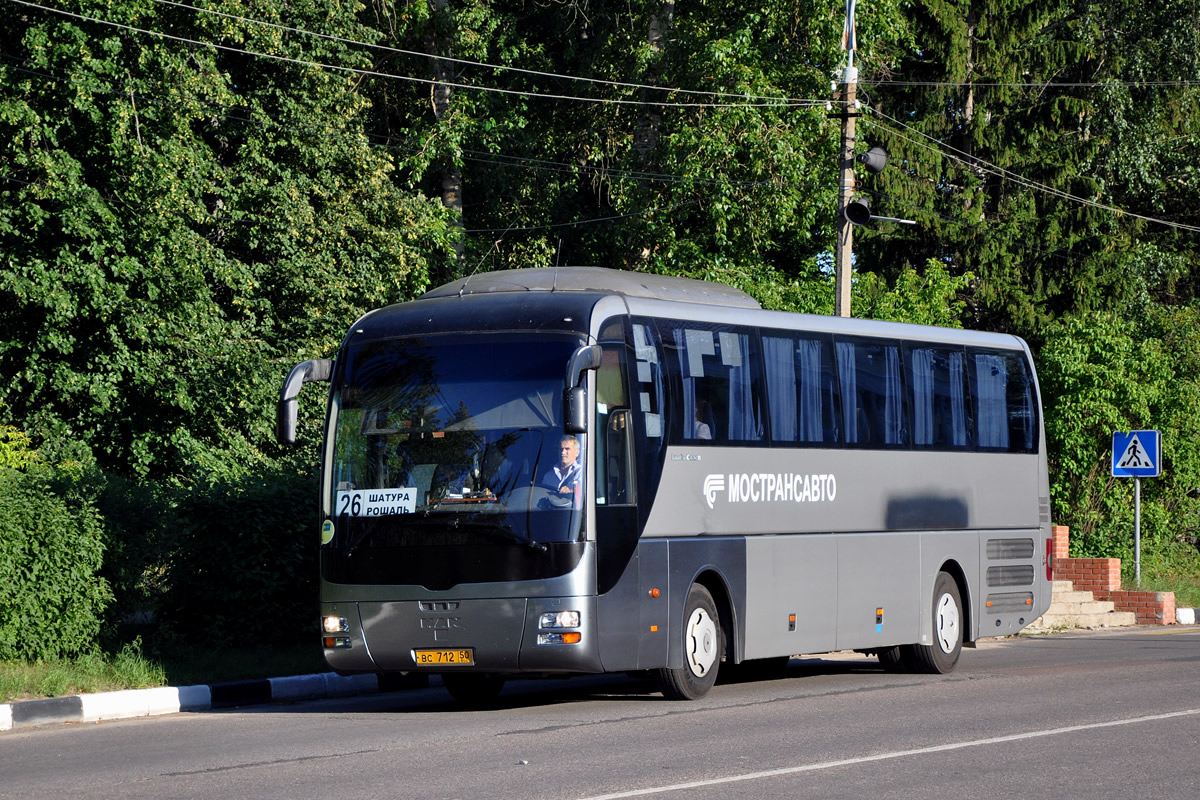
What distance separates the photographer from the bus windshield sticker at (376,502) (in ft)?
41.8

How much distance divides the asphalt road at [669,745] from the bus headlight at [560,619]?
0.72 metres

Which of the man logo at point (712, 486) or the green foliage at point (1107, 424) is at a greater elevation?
the green foliage at point (1107, 424)

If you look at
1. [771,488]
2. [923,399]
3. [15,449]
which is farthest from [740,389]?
[15,449]

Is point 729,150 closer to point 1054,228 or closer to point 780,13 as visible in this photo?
point 780,13

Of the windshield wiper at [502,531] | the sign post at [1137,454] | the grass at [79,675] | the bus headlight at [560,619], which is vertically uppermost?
the sign post at [1137,454]

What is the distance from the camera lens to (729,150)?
31.2 meters

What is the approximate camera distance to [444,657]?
12.5 metres

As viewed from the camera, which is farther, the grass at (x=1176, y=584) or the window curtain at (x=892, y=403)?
the grass at (x=1176, y=584)

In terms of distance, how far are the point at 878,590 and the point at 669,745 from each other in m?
5.98

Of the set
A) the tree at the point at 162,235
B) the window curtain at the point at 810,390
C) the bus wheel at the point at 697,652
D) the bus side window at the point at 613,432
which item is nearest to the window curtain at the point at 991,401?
the window curtain at the point at 810,390

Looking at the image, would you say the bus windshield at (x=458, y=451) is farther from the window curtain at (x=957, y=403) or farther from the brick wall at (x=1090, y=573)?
the brick wall at (x=1090, y=573)

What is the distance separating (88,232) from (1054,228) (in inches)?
1012

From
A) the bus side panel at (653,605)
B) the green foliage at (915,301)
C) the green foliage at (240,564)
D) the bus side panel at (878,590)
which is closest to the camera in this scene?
the bus side panel at (653,605)

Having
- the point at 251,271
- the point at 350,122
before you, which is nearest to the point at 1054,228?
the point at 350,122
